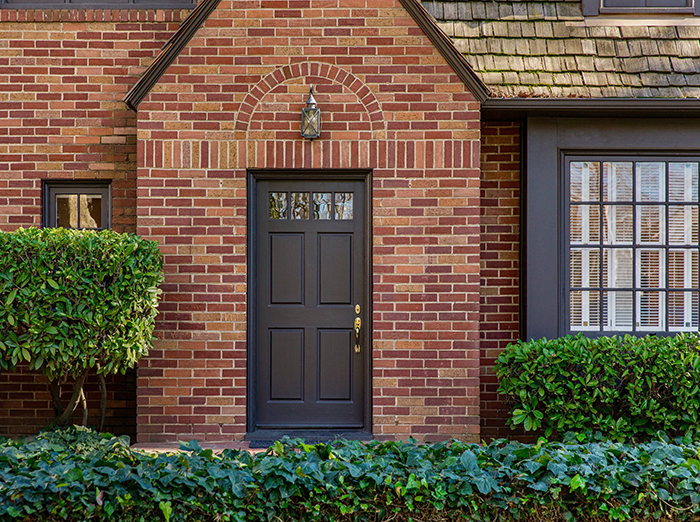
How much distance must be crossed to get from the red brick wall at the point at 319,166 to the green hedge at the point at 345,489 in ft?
5.90

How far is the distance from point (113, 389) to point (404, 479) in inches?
138

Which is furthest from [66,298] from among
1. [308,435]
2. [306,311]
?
[308,435]

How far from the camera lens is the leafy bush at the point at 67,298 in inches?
166

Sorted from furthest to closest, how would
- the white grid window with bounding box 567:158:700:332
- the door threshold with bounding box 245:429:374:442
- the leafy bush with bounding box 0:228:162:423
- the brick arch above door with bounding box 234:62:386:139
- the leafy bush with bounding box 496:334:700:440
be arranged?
the white grid window with bounding box 567:158:700:332
the brick arch above door with bounding box 234:62:386:139
the door threshold with bounding box 245:429:374:442
the leafy bush with bounding box 496:334:700:440
the leafy bush with bounding box 0:228:162:423

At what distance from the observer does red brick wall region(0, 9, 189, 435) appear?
5367 mm

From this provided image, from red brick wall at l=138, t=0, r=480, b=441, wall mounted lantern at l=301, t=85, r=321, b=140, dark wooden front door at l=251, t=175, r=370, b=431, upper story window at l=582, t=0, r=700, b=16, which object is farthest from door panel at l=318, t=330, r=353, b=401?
upper story window at l=582, t=0, r=700, b=16

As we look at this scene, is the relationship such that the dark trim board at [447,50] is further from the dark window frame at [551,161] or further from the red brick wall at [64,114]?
the red brick wall at [64,114]

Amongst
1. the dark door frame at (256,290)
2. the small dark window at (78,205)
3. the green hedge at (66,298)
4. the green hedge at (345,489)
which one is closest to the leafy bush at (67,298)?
the green hedge at (66,298)

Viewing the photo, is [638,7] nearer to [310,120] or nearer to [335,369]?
[310,120]

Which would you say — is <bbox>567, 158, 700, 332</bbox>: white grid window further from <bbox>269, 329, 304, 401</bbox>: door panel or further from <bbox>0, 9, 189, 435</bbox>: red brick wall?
<bbox>0, 9, 189, 435</bbox>: red brick wall

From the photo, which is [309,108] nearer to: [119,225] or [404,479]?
[119,225]

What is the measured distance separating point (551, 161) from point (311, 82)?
227 cm

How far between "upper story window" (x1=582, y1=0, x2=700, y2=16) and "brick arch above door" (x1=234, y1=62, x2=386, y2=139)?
2246 millimetres

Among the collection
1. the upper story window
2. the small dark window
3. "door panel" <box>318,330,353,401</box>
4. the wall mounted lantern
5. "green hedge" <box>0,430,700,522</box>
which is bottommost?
"green hedge" <box>0,430,700,522</box>
